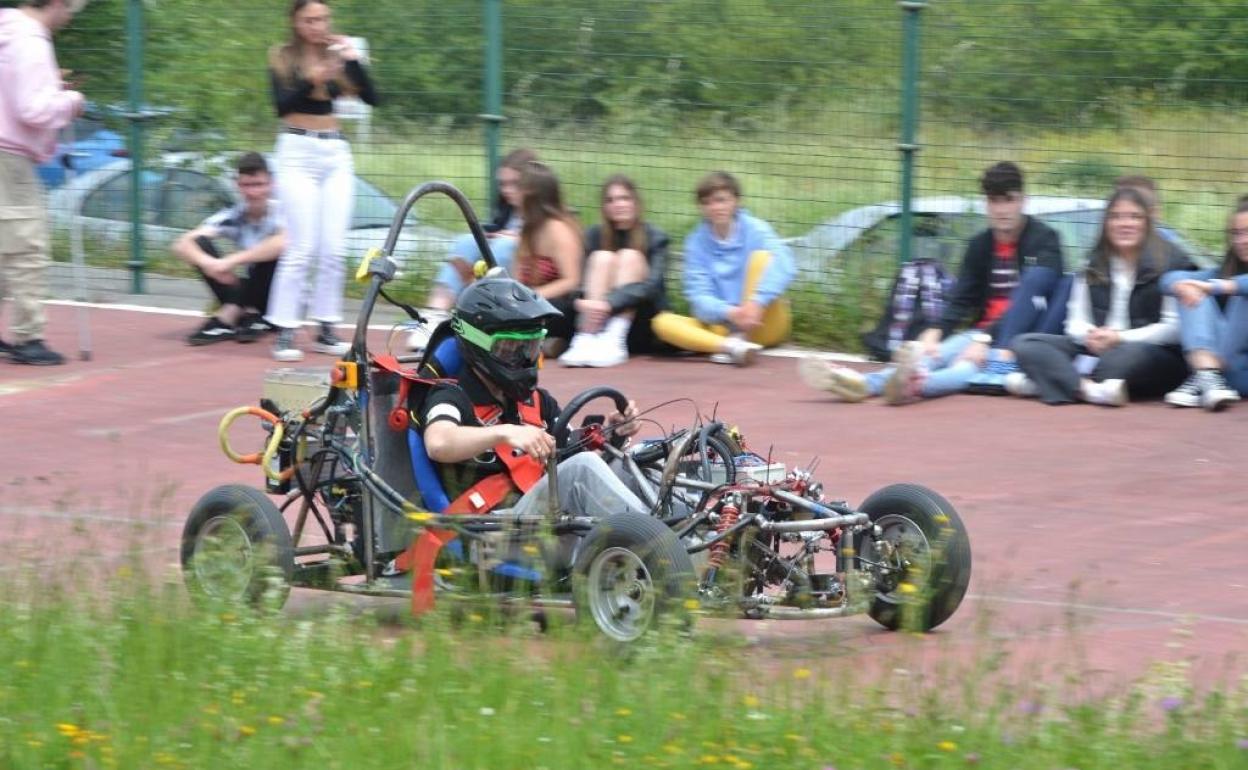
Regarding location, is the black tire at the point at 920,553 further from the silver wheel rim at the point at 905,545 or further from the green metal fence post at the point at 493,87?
the green metal fence post at the point at 493,87

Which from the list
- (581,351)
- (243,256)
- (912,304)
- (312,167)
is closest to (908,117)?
(912,304)

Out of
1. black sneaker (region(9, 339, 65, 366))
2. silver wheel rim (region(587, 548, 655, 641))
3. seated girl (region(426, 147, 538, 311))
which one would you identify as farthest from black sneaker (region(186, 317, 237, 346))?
silver wheel rim (region(587, 548, 655, 641))

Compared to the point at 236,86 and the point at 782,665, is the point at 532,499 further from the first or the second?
the point at 236,86

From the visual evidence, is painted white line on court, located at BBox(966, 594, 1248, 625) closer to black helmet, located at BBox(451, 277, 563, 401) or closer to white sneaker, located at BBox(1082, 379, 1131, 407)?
black helmet, located at BBox(451, 277, 563, 401)

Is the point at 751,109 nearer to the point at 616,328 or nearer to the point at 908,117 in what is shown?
the point at 908,117

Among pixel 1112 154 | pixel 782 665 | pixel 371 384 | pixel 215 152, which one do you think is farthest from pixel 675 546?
pixel 215 152

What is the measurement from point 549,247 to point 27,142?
3.07 metres

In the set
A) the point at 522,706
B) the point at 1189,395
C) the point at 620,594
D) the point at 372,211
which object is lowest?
the point at 522,706

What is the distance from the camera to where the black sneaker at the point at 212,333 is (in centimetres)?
1280

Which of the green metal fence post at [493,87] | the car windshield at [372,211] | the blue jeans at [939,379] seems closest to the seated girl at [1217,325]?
the blue jeans at [939,379]

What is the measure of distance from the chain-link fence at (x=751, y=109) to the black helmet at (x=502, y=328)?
554cm

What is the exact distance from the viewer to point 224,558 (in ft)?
22.7

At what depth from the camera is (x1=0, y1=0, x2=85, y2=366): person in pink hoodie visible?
11.6 meters

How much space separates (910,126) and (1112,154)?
123 cm
